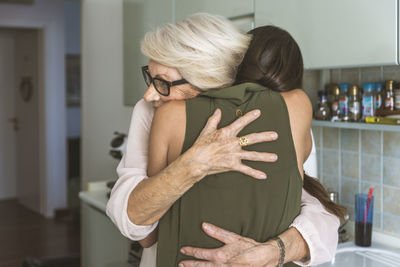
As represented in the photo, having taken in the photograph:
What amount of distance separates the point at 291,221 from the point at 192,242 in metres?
0.25

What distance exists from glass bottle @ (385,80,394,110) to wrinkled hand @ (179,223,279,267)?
0.91 meters

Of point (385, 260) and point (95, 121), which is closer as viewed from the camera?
point (385, 260)

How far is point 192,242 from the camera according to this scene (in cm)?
101

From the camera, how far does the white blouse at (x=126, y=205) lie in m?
1.04

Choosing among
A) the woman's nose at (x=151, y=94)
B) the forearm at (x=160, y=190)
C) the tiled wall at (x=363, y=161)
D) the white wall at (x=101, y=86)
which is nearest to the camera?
the forearm at (x=160, y=190)

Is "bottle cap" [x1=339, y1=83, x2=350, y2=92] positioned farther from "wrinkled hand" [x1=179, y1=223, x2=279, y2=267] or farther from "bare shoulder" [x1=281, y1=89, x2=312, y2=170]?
"wrinkled hand" [x1=179, y1=223, x2=279, y2=267]

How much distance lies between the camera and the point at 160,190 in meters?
0.95

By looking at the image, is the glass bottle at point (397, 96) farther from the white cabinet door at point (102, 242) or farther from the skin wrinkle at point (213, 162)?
the white cabinet door at point (102, 242)

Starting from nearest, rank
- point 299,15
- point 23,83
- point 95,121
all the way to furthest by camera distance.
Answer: point 299,15
point 95,121
point 23,83

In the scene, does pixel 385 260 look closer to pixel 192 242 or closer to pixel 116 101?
pixel 192 242

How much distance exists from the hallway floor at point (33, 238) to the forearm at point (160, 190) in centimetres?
335

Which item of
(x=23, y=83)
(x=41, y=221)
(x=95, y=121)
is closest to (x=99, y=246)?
(x=95, y=121)

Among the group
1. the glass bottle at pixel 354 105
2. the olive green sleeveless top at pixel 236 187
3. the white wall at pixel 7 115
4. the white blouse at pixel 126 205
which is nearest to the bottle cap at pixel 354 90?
the glass bottle at pixel 354 105

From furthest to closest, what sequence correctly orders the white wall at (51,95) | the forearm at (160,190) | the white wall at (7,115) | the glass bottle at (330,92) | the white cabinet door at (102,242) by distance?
the white wall at (7,115) → the white wall at (51,95) → the white cabinet door at (102,242) → the glass bottle at (330,92) → the forearm at (160,190)
